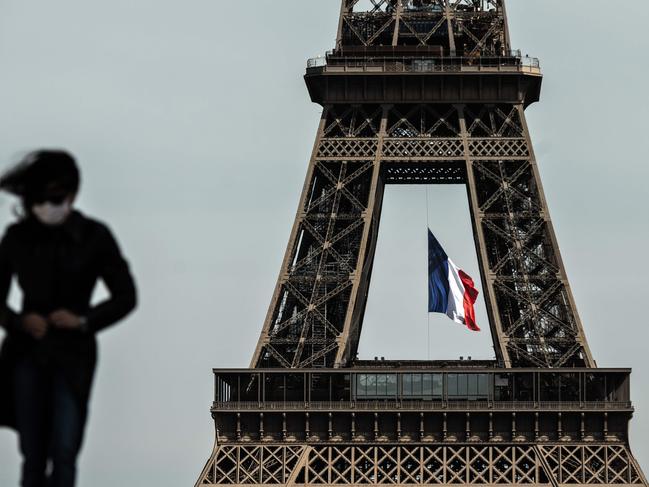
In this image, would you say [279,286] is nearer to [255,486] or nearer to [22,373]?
[255,486]

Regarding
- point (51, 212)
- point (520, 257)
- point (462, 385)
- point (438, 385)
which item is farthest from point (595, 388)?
point (51, 212)

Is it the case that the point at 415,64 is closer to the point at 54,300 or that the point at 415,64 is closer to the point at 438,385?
the point at 438,385

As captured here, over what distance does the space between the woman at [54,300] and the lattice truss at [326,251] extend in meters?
85.3

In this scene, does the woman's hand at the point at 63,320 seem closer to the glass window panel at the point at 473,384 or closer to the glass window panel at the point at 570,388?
the glass window panel at the point at 473,384

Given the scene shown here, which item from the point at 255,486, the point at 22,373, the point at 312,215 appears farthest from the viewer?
the point at 312,215

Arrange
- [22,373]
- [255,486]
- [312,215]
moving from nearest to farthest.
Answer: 1. [22,373]
2. [255,486]
3. [312,215]

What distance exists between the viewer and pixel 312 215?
100812 mm

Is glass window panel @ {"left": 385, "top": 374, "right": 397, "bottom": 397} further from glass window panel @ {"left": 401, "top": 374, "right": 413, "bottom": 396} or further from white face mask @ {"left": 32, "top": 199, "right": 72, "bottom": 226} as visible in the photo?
white face mask @ {"left": 32, "top": 199, "right": 72, "bottom": 226}

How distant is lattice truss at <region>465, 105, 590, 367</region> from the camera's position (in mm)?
98000

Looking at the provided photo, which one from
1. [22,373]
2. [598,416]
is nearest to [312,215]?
[598,416]

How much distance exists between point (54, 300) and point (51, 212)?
0.52 meters

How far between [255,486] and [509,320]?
15553 millimetres

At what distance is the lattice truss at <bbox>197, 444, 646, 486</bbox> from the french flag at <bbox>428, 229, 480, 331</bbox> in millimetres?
8646

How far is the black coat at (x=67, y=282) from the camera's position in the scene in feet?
38.3
